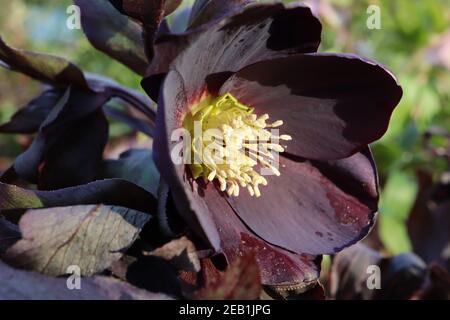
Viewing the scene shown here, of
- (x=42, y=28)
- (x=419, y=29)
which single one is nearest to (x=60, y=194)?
(x=419, y=29)

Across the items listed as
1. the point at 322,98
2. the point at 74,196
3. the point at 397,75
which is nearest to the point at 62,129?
the point at 74,196

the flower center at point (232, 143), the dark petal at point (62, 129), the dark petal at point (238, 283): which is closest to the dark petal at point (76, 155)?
the dark petal at point (62, 129)

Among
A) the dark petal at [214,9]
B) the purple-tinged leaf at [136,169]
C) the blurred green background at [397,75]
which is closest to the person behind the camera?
the dark petal at [214,9]

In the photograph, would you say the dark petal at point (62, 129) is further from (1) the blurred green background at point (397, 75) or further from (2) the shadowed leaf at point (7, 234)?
→ (1) the blurred green background at point (397, 75)

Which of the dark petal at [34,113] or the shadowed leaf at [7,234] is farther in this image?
the dark petal at [34,113]

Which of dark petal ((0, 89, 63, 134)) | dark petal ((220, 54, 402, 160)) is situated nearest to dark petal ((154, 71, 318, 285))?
dark petal ((220, 54, 402, 160))
